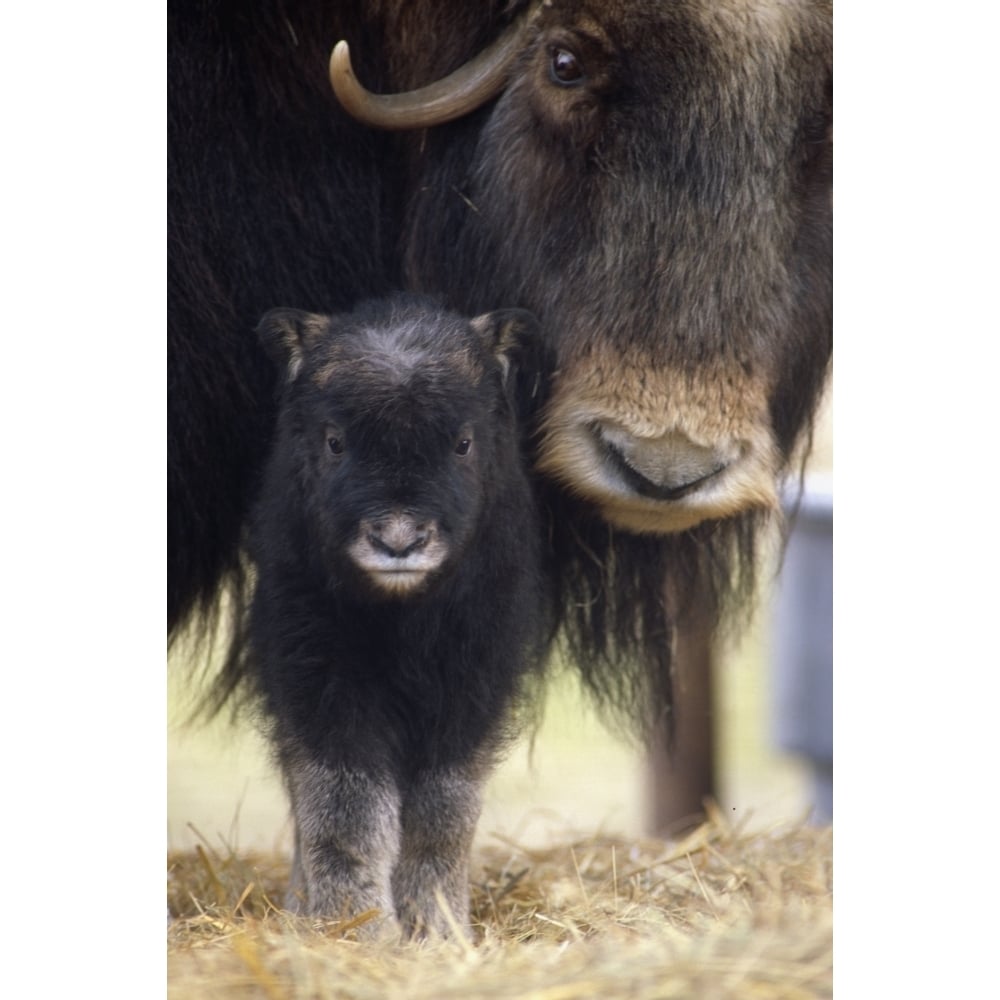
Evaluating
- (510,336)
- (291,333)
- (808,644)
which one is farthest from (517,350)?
(808,644)

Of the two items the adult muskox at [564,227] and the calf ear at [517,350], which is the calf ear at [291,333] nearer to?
the adult muskox at [564,227]

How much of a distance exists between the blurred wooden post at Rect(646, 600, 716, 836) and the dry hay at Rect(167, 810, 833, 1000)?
4 cm

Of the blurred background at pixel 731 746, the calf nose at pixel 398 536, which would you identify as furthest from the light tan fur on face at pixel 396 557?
the blurred background at pixel 731 746

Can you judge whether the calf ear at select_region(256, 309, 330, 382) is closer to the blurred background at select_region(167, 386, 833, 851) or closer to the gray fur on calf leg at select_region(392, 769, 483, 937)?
the blurred background at select_region(167, 386, 833, 851)

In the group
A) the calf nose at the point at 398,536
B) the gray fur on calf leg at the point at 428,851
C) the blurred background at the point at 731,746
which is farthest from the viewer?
the blurred background at the point at 731,746

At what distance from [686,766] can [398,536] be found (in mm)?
723

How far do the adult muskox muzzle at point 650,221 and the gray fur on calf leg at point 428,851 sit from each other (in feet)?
1.71

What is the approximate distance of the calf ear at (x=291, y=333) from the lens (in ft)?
8.50

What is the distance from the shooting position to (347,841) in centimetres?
250

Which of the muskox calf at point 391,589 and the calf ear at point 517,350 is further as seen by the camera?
the calf ear at point 517,350

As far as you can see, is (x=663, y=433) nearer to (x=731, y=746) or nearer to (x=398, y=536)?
(x=398, y=536)

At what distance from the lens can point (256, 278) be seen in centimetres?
276
